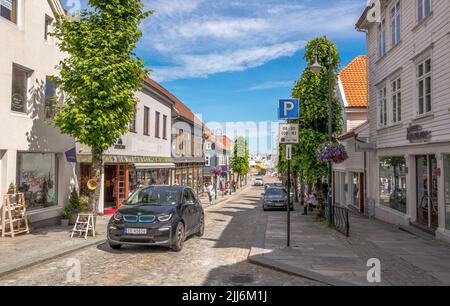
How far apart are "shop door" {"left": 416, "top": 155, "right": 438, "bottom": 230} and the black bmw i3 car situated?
777cm

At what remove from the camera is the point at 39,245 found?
1029 cm

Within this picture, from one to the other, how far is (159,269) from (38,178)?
8.26 m

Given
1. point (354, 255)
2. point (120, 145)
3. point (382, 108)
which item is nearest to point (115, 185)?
point (120, 145)

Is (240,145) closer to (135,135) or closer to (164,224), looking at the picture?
(135,135)

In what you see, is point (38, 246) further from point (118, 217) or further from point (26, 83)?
point (26, 83)

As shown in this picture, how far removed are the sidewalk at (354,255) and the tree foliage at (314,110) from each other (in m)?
4.66

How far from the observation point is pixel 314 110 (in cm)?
1748

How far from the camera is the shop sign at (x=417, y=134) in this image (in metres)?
11.9

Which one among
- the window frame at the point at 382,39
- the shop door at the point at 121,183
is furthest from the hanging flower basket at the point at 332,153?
the shop door at the point at 121,183

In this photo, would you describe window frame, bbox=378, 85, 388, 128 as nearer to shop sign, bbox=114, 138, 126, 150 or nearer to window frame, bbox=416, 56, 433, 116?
window frame, bbox=416, 56, 433, 116

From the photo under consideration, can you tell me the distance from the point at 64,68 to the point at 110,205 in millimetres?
10214

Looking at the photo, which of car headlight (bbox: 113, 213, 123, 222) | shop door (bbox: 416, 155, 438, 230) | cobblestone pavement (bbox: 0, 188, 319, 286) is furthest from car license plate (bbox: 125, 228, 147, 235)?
shop door (bbox: 416, 155, 438, 230)
